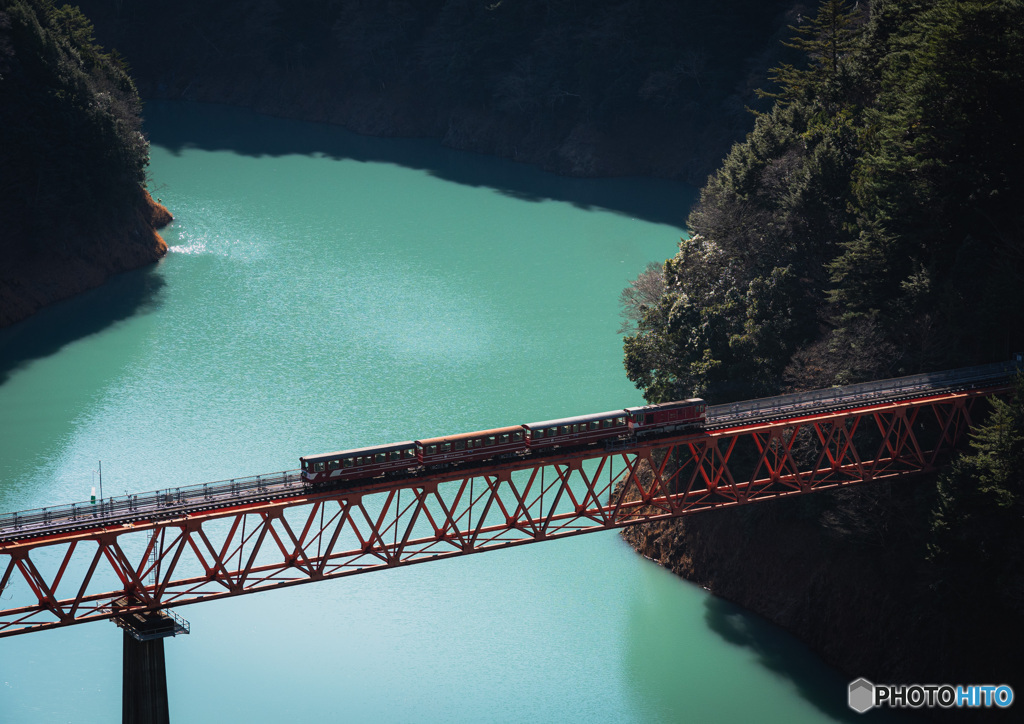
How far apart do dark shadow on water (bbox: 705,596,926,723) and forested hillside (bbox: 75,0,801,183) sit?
237 ft

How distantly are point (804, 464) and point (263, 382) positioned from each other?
3694 cm

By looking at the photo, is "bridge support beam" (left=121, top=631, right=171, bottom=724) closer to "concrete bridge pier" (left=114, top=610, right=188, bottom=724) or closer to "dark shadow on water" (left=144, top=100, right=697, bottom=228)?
"concrete bridge pier" (left=114, top=610, right=188, bottom=724)

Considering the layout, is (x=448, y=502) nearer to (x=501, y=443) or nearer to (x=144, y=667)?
(x=501, y=443)

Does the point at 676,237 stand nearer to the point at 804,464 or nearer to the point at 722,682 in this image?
the point at 804,464

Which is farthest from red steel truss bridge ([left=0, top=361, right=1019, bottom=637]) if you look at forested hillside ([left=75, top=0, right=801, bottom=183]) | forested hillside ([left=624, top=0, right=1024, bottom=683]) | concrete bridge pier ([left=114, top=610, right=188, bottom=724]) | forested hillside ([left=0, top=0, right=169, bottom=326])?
forested hillside ([left=75, top=0, right=801, bottom=183])

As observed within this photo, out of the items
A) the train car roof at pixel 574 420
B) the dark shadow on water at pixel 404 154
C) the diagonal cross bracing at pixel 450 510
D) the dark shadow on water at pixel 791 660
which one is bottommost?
the dark shadow on water at pixel 791 660

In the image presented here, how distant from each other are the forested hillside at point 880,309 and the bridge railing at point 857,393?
1.98 meters

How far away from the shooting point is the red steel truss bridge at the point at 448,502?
42.7 metres

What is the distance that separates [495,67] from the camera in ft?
450

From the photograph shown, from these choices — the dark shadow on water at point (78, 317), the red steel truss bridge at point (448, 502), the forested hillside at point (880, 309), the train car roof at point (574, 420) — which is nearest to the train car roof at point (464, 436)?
the train car roof at point (574, 420)

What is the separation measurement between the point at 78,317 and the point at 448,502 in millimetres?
37446

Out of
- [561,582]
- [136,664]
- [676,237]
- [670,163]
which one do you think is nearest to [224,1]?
[670,163]

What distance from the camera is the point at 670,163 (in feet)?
424

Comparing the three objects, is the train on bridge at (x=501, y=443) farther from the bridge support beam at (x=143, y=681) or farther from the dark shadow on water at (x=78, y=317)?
the dark shadow on water at (x=78, y=317)
